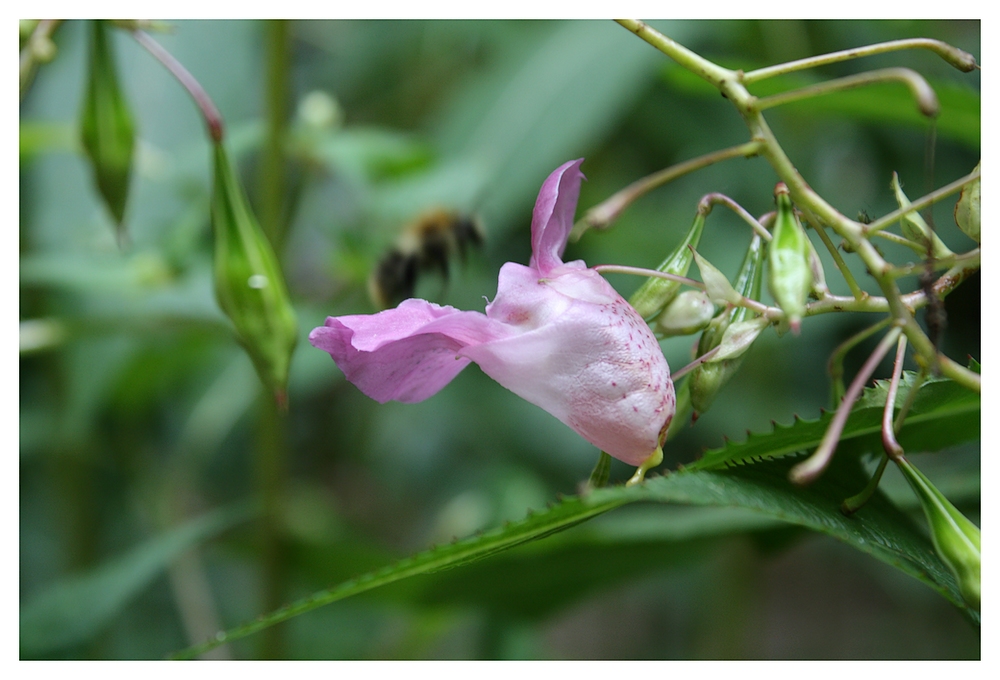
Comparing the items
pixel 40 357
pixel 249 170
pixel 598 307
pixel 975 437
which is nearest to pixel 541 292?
pixel 598 307

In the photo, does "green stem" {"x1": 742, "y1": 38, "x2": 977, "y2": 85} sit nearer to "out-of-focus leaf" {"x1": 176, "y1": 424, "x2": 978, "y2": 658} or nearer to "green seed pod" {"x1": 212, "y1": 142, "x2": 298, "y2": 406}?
"out-of-focus leaf" {"x1": 176, "y1": 424, "x2": 978, "y2": 658}

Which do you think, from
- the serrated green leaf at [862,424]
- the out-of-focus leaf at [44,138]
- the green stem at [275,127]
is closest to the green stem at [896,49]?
the serrated green leaf at [862,424]

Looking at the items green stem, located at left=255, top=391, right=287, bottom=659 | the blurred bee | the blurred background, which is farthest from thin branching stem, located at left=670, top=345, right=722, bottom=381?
green stem, located at left=255, top=391, right=287, bottom=659

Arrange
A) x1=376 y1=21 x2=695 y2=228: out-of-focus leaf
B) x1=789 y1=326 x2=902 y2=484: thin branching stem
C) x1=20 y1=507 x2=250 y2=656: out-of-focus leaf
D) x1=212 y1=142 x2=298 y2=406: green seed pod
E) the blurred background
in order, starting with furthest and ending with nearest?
x1=376 y1=21 x2=695 y2=228: out-of-focus leaf
the blurred background
x1=20 y1=507 x2=250 y2=656: out-of-focus leaf
x1=212 y1=142 x2=298 y2=406: green seed pod
x1=789 y1=326 x2=902 y2=484: thin branching stem
